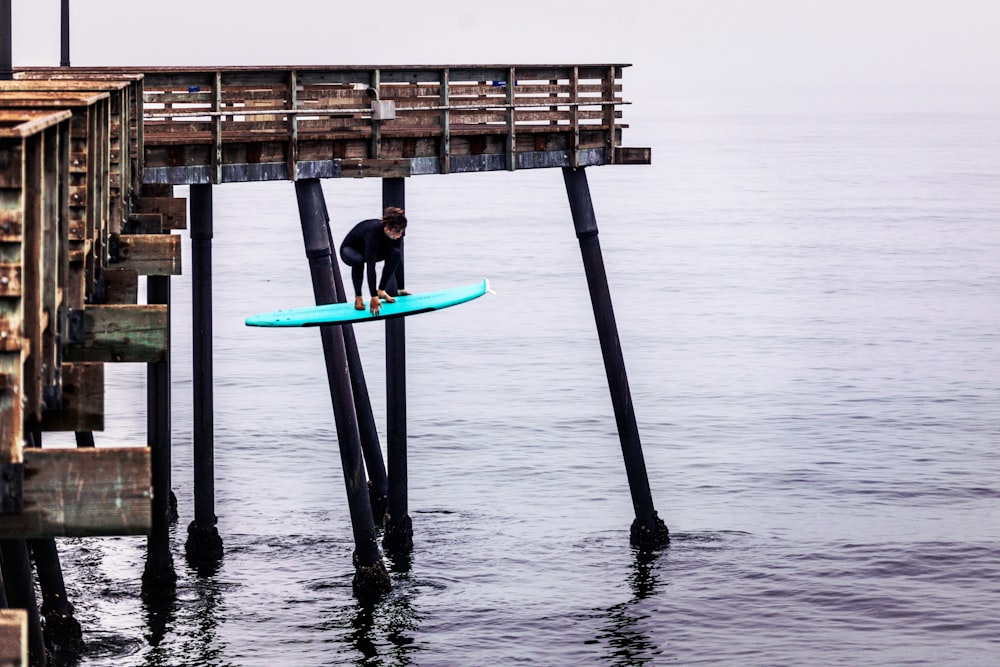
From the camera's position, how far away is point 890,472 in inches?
1303

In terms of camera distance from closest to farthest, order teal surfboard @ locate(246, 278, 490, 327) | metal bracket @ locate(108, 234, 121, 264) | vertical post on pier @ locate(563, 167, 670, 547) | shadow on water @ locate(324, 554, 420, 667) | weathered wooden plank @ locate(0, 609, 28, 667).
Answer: weathered wooden plank @ locate(0, 609, 28, 667) → metal bracket @ locate(108, 234, 121, 264) → teal surfboard @ locate(246, 278, 490, 327) → shadow on water @ locate(324, 554, 420, 667) → vertical post on pier @ locate(563, 167, 670, 547)

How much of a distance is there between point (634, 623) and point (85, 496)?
1504 centimetres

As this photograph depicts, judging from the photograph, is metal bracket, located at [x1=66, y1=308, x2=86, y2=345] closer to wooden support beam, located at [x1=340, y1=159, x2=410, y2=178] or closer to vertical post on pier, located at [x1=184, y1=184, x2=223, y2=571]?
wooden support beam, located at [x1=340, y1=159, x2=410, y2=178]

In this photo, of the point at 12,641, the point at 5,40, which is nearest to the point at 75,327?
the point at 12,641

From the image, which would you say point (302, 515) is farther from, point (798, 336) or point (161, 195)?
point (798, 336)

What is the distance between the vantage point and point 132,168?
17.6 metres

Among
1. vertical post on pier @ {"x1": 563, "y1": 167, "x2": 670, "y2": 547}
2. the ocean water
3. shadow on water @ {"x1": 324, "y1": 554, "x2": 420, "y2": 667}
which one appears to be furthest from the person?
vertical post on pier @ {"x1": 563, "y1": 167, "x2": 670, "y2": 547}

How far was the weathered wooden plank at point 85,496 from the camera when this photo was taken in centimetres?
740

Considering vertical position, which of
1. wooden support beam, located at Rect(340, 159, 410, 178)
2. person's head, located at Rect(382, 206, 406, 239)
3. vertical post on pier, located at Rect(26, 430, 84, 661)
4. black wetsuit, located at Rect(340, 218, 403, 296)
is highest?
wooden support beam, located at Rect(340, 159, 410, 178)

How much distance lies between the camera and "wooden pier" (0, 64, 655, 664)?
741cm

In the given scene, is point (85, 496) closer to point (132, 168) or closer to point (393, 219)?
point (132, 168)

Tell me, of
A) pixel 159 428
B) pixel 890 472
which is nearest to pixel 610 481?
pixel 890 472

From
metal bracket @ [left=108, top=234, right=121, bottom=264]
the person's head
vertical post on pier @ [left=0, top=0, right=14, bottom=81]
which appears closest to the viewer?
metal bracket @ [left=108, top=234, right=121, bottom=264]

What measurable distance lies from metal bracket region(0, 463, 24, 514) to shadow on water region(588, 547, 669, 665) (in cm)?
1350
